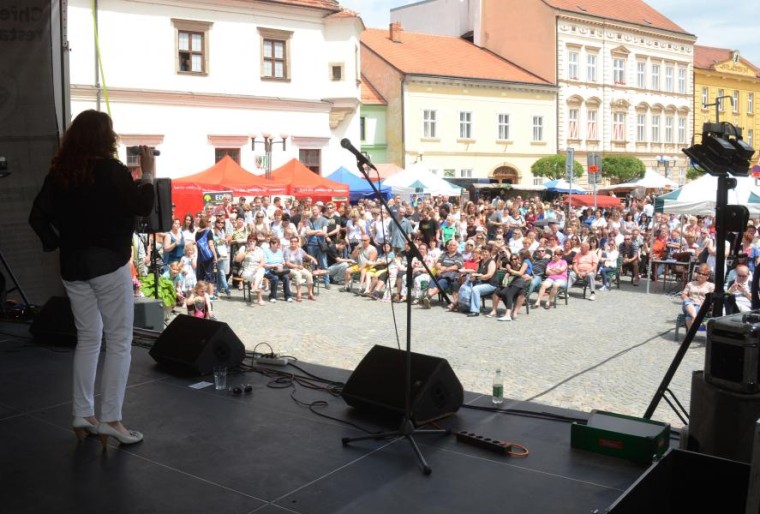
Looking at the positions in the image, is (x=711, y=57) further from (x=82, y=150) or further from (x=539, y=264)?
(x=82, y=150)

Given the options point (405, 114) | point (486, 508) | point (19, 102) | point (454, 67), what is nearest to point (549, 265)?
point (19, 102)

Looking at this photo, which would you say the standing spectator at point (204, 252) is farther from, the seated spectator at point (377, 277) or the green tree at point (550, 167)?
the green tree at point (550, 167)

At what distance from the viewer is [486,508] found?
132 inches

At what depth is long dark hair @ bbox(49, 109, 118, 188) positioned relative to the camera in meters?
3.65

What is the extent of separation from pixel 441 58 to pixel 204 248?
93.4 feet

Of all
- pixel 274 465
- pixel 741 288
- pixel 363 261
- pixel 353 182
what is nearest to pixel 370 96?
pixel 353 182

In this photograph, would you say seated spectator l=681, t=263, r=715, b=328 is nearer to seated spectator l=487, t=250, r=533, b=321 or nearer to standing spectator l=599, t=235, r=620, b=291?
seated spectator l=487, t=250, r=533, b=321

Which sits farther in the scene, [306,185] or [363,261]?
[306,185]

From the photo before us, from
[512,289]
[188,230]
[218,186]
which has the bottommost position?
[512,289]

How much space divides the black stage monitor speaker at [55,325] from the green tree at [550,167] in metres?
33.0

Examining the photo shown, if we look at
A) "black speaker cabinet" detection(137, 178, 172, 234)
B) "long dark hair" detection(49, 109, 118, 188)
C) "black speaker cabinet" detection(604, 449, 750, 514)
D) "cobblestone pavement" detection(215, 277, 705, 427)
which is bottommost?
"cobblestone pavement" detection(215, 277, 705, 427)

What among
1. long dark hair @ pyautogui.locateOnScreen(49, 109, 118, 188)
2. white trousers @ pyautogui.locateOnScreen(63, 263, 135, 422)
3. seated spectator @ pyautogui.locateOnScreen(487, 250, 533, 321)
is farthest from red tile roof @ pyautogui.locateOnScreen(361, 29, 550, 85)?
white trousers @ pyautogui.locateOnScreen(63, 263, 135, 422)

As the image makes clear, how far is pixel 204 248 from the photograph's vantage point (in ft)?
42.4

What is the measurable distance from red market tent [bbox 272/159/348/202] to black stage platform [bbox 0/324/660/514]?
1550 cm
